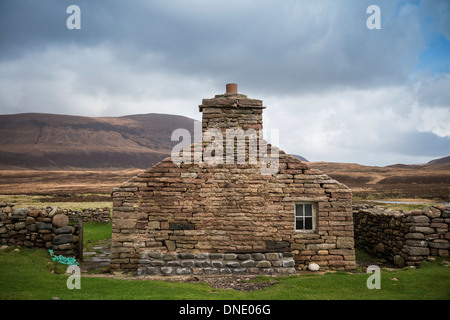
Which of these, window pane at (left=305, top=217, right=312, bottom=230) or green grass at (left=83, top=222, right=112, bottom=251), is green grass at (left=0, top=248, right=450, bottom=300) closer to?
window pane at (left=305, top=217, right=312, bottom=230)

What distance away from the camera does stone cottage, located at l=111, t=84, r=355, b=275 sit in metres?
10.6

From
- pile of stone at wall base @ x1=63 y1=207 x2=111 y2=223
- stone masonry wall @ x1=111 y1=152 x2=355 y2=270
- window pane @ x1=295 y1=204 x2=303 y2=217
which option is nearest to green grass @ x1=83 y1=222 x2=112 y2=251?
pile of stone at wall base @ x1=63 y1=207 x2=111 y2=223

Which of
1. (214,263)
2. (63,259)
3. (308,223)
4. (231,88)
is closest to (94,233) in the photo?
(63,259)

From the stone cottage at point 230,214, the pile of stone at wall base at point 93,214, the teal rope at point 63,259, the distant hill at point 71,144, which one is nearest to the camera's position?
the stone cottage at point 230,214

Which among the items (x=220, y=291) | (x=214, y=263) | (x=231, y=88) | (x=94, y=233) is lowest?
(x=94, y=233)

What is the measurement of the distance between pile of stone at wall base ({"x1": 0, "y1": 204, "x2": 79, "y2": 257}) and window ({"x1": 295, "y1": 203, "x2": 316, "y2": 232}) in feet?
27.9

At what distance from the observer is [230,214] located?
10.9m

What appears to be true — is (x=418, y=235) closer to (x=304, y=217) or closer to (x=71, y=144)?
(x=304, y=217)

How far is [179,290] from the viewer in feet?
26.2

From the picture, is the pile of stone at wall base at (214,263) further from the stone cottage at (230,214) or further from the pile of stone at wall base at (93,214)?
the pile of stone at wall base at (93,214)

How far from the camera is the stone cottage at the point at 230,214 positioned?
10.6m

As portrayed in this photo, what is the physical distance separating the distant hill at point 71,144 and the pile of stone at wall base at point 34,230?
12382cm

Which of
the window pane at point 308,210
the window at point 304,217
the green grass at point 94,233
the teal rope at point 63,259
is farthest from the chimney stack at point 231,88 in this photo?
the green grass at point 94,233
